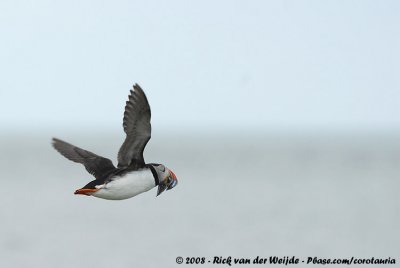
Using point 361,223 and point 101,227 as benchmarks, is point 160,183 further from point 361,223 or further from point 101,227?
point 361,223

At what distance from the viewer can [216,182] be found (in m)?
82.8

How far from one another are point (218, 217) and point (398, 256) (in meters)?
13.8

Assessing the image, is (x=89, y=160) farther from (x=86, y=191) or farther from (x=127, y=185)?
(x=86, y=191)

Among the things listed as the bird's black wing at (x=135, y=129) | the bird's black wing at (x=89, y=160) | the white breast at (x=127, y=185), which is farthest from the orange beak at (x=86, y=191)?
the bird's black wing at (x=135, y=129)

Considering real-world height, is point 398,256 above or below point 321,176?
above

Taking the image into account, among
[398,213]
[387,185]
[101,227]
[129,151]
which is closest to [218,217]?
[101,227]

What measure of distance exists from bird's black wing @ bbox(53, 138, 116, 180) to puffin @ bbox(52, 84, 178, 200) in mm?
163

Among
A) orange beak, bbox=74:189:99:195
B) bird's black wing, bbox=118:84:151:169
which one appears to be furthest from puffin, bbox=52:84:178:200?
orange beak, bbox=74:189:99:195

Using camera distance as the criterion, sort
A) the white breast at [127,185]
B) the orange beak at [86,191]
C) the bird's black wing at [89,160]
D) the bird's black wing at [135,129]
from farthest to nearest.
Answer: the bird's black wing at [89,160], the bird's black wing at [135,129], the white breast at [127,185], the orange beak at [86,191]

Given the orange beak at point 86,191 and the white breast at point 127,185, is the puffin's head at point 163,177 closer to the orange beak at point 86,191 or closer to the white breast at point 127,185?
the white breast at point 127,185

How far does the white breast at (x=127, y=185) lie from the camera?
13.5m

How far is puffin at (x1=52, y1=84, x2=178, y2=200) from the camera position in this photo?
44.6ft

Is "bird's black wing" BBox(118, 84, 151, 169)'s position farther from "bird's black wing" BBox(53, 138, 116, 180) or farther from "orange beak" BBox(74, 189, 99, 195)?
"orange beak" BBox(74, 189, 99, 195)

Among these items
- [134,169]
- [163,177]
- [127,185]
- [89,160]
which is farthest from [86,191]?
[89,160]
